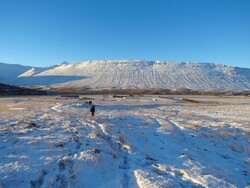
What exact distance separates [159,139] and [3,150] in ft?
28.9

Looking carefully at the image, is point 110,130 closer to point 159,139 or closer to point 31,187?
point 159,139

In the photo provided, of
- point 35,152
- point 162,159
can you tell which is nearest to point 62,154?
point 35,152

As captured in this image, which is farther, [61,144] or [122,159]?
[61,144]

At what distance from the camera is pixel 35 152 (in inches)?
452

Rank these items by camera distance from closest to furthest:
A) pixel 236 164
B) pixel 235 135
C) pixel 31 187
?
pixel 31 187 < pixel 236 164 < pixel 235 135

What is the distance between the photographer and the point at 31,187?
8.09 meters

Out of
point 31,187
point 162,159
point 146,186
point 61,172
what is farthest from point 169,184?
point 31,187

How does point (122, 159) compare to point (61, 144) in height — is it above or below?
below

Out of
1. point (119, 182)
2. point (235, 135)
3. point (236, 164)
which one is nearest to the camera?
point (119, 182)

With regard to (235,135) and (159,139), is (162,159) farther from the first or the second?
(235,135)

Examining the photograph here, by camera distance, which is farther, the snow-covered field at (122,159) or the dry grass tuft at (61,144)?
the dry grass tuft at (61,144)

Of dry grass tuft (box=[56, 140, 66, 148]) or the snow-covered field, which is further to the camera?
dry grass tuft (box=[56, 140, 66, 148])

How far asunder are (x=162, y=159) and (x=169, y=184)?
311cm

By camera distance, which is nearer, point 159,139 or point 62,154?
point 62,154
